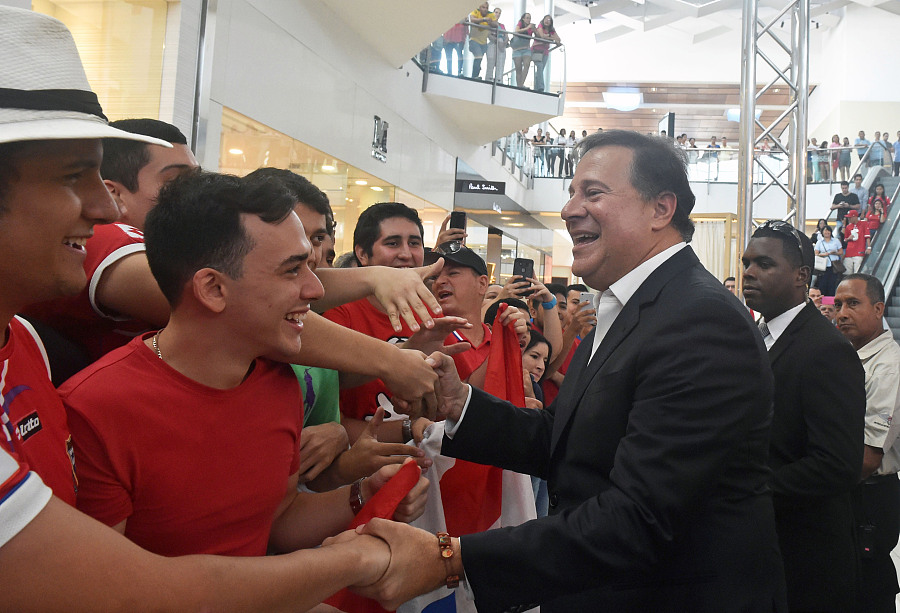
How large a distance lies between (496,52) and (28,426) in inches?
493

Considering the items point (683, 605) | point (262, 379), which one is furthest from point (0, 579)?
point (683, 605)

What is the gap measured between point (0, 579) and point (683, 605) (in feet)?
4.74

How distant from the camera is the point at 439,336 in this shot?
2.59m

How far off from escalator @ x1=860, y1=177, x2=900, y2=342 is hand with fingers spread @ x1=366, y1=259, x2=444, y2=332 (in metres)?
8.25

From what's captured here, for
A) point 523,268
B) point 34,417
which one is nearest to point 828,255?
point 523,268

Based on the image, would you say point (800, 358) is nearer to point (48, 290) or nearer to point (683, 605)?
point (683, 605)

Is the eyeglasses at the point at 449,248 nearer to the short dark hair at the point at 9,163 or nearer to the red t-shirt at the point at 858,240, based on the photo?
the short dark hair at the point at 9,163

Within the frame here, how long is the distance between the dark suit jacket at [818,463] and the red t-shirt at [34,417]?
2.33 m

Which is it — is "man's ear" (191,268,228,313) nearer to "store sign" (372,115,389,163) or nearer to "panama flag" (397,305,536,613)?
"panama flag" (397,305,536,613)

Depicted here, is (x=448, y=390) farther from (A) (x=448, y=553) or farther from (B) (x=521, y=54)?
(B) (x=521, y=54)

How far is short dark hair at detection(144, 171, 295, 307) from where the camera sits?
161 centimetres

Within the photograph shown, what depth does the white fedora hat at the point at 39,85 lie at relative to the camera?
106 centimetres

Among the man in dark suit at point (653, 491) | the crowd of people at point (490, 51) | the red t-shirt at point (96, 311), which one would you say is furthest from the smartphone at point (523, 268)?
the crowd of people at point (490, 51)

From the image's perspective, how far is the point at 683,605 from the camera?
1.78m
